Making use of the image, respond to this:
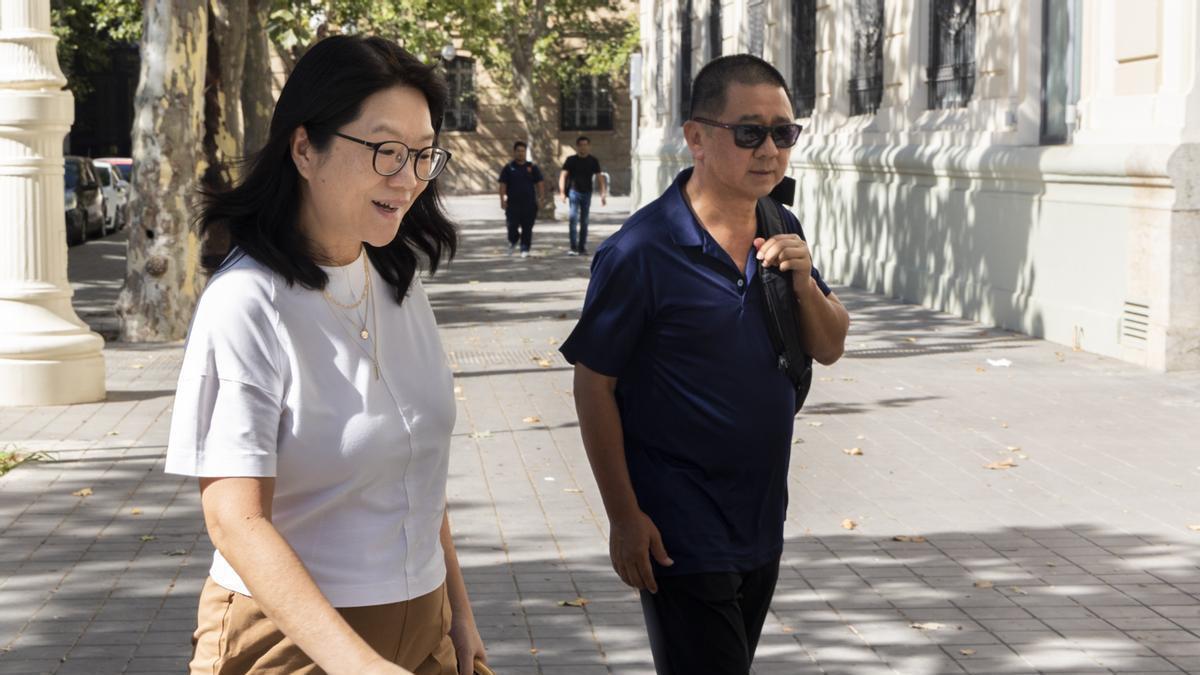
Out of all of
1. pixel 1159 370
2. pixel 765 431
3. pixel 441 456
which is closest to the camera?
pixel 441 456

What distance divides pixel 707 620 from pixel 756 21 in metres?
25.1

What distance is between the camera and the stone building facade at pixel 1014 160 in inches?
529

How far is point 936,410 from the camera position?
11680 mm

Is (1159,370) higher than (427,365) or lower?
lower

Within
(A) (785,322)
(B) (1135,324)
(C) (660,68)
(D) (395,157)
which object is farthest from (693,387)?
(C) (660,68)

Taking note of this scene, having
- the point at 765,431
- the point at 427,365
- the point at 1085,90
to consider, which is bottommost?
the point at 765,431

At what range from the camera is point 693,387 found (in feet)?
12.4

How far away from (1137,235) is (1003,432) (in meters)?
3.76

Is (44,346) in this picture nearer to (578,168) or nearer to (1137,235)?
(1137,235)

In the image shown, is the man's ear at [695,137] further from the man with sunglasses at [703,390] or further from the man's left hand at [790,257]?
the man's left hand at [790,257]

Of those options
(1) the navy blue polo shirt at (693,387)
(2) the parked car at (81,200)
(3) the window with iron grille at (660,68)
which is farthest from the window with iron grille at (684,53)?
(1) the navy blue polo shirt at (693,387)

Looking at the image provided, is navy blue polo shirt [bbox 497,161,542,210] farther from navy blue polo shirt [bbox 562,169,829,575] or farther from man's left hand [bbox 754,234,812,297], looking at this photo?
man's left hand [bbox 754,234,812,297]

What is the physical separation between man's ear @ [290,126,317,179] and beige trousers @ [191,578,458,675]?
63cm

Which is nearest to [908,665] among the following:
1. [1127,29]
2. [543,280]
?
[1127,29]
